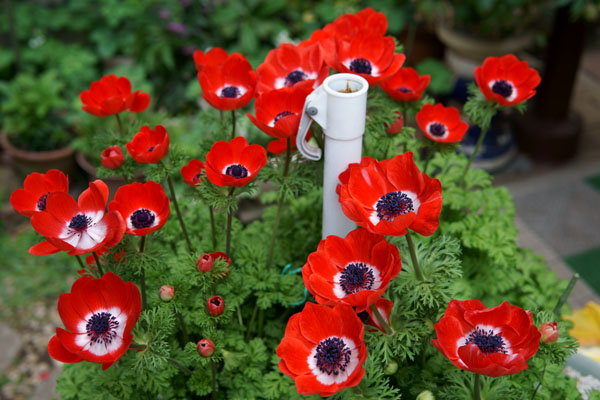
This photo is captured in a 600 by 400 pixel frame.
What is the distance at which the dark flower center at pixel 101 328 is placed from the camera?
958mm

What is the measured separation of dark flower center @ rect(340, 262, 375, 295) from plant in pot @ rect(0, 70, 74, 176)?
8.86 feet

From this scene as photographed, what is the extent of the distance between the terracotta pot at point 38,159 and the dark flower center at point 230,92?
2.33 meters

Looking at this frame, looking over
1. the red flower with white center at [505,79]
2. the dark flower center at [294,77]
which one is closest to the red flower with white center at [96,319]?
the dark flower center at [294,77]

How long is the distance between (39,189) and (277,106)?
49 centimetres

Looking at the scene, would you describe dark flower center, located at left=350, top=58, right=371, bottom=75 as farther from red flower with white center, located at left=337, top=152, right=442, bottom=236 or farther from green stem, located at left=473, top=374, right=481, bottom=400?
green stem, located at left=473, top=374, right=481, bottom=400

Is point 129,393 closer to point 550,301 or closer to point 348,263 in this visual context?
point 348,263

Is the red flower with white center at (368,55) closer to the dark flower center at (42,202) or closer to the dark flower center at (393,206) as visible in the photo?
the dark flower center at (393,206)

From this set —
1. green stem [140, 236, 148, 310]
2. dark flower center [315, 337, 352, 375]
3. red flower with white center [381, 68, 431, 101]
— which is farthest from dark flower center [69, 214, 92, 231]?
red flower with white center [381, 68, 431, 101]

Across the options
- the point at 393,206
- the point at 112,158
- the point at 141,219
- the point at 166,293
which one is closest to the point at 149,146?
the point at 112,158

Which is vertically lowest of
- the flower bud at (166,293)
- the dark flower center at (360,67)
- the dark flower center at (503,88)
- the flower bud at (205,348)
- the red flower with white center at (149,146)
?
the flower bud at (205,348)

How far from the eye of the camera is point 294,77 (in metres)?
1.25

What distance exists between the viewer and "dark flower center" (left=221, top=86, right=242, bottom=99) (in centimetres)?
121

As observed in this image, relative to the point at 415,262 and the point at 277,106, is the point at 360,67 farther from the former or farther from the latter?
the point at 415,262

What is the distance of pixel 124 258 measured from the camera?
3.65 ft
